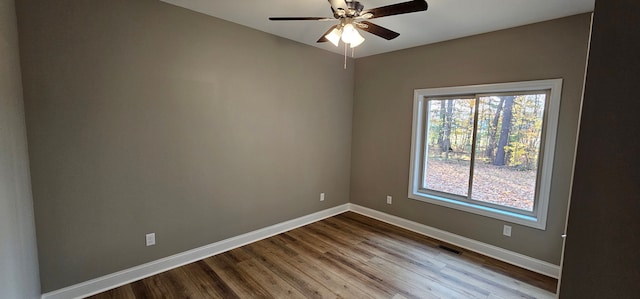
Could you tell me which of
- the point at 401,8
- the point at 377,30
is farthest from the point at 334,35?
the point at 401,8

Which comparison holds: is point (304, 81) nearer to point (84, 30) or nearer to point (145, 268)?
point (84, 30)

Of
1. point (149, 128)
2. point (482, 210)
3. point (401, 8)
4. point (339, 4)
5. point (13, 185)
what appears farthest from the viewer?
point (482, 210)

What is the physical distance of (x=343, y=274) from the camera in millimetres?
2590

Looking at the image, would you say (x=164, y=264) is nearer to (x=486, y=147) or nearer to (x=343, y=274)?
(x=343, y=274)

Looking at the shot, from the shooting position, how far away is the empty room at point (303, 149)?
1.32 m

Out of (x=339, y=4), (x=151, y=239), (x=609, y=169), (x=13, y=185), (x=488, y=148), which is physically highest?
(x=339, y=4)

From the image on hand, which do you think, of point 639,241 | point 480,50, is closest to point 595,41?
point 639,241

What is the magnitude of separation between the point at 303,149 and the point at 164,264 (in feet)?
6.77

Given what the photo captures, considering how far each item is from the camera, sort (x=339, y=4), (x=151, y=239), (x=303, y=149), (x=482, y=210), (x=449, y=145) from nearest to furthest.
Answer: (x=339, y=4) → (x=151, y=239) → (x=482, y=210) → (x=449, y=145) → (x=303, y=149)

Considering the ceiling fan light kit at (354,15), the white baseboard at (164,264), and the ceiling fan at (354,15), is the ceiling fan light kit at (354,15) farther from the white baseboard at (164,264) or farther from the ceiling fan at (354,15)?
the white baseboard at (164,264)

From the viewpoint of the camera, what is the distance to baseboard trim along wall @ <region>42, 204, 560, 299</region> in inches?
87.0

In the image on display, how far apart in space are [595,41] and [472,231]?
2930mm

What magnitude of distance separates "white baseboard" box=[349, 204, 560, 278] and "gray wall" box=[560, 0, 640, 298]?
2.37 meters

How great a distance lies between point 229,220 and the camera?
3.04 metres
